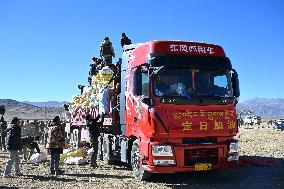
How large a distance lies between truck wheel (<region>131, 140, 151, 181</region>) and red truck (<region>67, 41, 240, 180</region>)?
3 cm

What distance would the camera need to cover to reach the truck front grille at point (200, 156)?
9.72 m

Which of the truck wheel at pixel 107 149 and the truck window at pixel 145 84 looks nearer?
the truck window at pixel 145 84

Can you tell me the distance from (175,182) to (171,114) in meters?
2.26

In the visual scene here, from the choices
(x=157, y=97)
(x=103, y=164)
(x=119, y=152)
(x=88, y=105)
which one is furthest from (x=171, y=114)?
(x=88, y=105)

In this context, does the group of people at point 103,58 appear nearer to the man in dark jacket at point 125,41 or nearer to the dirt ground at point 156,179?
the man in dark jacket at point 125,41

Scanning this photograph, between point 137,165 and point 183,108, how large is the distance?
2.31 metres

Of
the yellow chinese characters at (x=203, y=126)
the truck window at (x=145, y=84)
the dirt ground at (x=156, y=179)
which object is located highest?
the truck window at (x=145, y=84)

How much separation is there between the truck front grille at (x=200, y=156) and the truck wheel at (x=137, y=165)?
51.6 inches

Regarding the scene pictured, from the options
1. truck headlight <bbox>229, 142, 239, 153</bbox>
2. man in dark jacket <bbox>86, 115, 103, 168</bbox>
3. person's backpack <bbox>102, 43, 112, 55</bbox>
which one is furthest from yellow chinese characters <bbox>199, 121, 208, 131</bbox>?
person's backpack <bbox>102, 43, 112, 55</bbox>

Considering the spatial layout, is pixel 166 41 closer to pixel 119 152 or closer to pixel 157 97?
pixel 157 97

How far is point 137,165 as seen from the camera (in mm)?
→ 10867

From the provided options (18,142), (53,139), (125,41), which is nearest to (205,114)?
(125,41)

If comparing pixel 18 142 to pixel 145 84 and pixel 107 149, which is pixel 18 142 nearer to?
pixel 107 149

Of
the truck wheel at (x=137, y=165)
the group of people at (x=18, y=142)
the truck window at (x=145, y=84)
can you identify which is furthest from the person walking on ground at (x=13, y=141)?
the truck window at (x=145, y=84)
